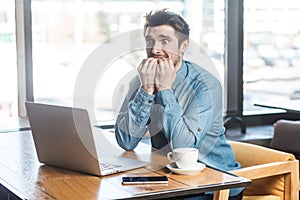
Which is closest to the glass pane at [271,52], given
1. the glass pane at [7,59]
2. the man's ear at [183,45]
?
the glass pane at [7,59]

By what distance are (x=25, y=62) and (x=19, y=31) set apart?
0.20 m

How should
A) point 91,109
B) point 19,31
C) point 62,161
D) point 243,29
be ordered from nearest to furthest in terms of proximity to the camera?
point 62,161 → point 91,109 → point 19,31 → point 243,29

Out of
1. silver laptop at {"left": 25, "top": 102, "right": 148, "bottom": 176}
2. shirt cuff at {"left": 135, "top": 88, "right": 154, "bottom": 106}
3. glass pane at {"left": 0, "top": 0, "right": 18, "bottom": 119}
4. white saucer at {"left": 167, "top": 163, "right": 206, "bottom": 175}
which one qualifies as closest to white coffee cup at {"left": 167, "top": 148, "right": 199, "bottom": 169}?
white saucer at {"left": 167, "top": 163, "right": 206, "bottom": 175}

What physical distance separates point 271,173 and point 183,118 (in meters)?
0.46

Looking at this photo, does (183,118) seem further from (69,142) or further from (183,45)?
(69,142)

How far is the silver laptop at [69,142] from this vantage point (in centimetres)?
182

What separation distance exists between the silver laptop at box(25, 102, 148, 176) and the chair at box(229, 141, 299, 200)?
59cm

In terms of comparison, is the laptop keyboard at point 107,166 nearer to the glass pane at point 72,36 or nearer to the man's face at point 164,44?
the man's face at point 164,44

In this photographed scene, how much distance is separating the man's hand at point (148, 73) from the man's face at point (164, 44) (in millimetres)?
79

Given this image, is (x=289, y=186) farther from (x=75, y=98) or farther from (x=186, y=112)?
(x=75, y=98)

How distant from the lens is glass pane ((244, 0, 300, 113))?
4.16 m

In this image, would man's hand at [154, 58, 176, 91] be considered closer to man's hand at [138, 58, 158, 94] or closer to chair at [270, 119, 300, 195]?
man's hand at [138, 58, 158, 94]

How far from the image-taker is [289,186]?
2352 millimetres

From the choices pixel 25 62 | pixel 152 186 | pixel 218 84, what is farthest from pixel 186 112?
pixel 25 62
